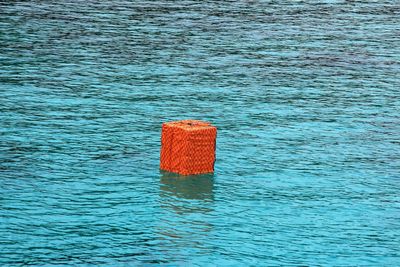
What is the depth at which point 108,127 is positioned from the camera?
89.1 feet

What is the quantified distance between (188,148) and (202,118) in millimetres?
5273

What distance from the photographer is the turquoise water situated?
63.4 feet

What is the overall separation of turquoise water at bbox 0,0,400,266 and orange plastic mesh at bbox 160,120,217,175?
12.5 inches

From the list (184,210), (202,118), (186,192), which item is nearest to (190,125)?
(186,192)

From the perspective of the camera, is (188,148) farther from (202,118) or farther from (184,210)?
(202,118)

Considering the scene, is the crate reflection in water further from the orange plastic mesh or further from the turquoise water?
the orange plastic mesh

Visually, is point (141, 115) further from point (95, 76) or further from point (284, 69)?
point (284, 69)

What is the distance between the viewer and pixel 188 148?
76.2 ft

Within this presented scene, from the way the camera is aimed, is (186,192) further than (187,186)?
No

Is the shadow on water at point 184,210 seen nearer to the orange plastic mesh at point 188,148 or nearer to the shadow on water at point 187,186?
the shadow on water at point 187,186

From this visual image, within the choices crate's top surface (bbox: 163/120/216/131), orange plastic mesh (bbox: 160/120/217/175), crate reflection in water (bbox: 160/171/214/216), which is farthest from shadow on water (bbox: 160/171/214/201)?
crate's top surface (bbox: 163/120/216/131)

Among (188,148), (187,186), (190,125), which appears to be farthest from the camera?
(190,125)

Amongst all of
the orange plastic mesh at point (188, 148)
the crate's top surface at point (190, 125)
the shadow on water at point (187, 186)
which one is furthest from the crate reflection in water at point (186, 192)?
the crate's top surface at point (190, 125)

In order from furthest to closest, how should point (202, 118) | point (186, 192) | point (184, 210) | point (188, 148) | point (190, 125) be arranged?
point (202, 118) < point (190, 125) < point (188, 148) < point (186, 192) < point (184, 210)
